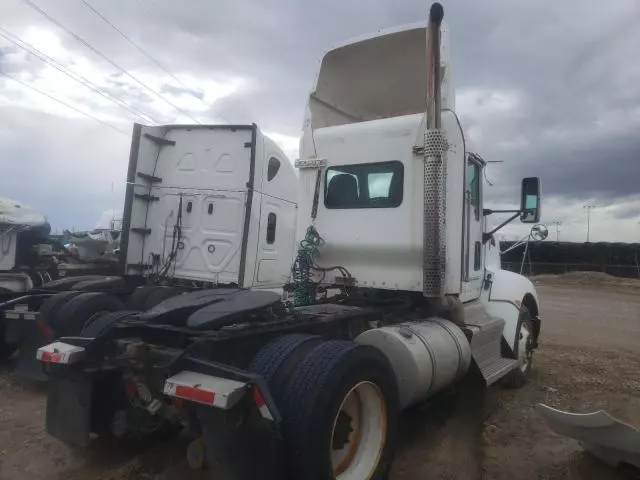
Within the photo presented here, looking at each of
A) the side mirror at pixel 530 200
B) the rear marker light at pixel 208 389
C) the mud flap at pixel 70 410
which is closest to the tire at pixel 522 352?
the side mirror at pixel 530 200

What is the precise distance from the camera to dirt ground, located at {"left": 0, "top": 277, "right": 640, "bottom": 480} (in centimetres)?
387

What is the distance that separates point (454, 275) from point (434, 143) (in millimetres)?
A: 1341

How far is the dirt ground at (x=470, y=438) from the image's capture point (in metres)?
3.87

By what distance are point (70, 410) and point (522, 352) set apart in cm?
514

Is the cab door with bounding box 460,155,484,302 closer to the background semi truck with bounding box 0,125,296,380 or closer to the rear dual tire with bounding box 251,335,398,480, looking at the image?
the rear dual tire with bounding box 251,335,398,480

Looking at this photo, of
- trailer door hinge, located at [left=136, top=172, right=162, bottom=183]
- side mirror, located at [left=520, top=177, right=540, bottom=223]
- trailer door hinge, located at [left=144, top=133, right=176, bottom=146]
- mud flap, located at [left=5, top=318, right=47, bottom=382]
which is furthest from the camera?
trailer door hinge, located at [left=144, top=133, right=176, bottom=146]

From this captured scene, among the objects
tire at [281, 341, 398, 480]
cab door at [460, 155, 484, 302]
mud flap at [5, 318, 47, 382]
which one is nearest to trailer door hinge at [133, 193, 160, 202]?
mud flap at [5, 318, 47, 382]

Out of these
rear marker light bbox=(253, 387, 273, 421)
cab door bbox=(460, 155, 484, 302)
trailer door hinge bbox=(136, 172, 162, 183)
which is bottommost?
rear marker light bbox=(253, 387, 273, 421)

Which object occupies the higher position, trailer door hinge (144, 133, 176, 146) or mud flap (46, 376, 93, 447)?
trailer door hinge (144, 133, 176, 146)

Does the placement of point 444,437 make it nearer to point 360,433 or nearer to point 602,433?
point 602,433

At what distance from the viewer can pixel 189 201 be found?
299 inches

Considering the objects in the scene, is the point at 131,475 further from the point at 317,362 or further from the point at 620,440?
the point at 620,440

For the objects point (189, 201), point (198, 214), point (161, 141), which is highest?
point (161, 141)

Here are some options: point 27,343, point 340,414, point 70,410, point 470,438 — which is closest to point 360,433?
point 340,414
